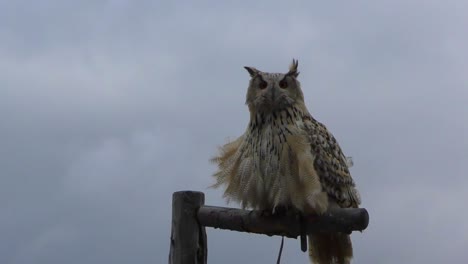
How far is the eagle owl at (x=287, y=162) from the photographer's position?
135 inches

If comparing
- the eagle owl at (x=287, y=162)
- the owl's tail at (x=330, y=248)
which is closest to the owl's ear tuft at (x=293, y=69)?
the eagle owl at (x=287, y=162)

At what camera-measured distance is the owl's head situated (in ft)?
11.8

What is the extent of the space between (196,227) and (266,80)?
2.78ft

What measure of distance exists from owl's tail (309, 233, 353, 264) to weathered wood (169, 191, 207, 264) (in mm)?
633

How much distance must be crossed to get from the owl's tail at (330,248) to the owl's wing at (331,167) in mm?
211

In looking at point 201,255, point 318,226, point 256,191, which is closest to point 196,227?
point 201,255

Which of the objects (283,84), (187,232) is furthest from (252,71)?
(187,232)

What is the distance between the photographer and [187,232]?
11.8ft

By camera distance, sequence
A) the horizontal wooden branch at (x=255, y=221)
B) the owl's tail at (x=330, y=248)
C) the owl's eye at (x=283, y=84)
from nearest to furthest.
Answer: the horizontal wooden branch at (x=255, y=221) → the owl's eye at (x=283, y=84) → the owl's tail at (x=330, y=248)

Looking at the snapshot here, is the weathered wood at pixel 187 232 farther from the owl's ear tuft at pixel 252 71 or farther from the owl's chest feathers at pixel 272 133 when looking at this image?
the owl's ear tuft at pixel 252 71

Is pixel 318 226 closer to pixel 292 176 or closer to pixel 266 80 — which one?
pixel 292 176

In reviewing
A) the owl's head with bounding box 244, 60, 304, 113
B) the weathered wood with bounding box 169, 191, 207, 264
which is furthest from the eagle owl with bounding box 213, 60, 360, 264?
the weathered wood with bounding box 169, 191, 207, 264

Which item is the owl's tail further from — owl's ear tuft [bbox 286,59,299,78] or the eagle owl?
owl's ear tuft [bbox 286,59,299,78]

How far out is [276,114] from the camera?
361 centimetres
